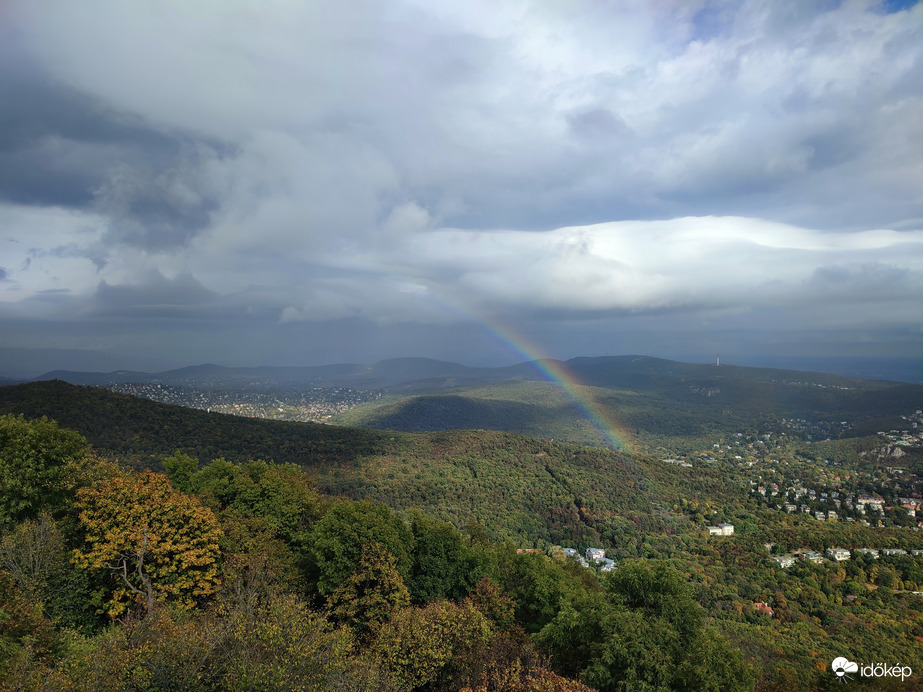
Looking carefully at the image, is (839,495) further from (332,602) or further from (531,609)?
(332,602)

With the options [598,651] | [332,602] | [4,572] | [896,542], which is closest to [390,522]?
[332,602]

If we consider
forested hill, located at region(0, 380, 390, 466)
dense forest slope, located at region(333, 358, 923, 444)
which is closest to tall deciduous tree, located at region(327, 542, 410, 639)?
forested hill, located at region(0, 380, 390, 466)

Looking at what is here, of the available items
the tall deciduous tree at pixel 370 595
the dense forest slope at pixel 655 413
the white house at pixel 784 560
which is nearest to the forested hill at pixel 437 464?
the white house at pixel 784 560

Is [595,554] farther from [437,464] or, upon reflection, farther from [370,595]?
[370,595]

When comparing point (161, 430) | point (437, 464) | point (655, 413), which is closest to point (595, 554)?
point (437, 464)

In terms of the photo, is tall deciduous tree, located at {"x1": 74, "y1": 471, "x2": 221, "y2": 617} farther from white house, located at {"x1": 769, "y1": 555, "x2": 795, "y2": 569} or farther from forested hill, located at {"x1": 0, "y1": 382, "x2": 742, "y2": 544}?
white house, located at {"x1": 769, "y1": 555, "x2": 795, "y2": 569}

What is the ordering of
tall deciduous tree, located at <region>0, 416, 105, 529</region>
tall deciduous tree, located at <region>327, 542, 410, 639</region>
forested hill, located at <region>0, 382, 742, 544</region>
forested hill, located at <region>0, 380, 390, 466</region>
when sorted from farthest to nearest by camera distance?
forested hill, located at <region>0, 382, 742, 544</region> → forested hill, located at <region>0, 380, 390, 466</region> → tall deciduous tree, located at <region>0, 416, 105, 529</region> → tall deciduous tree, located at <region>327, 542, 410, 639</region>
